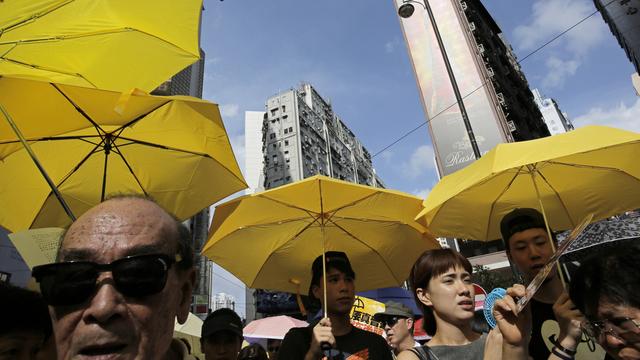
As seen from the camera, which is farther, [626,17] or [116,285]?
[626,17]

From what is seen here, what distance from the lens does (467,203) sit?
4176mm

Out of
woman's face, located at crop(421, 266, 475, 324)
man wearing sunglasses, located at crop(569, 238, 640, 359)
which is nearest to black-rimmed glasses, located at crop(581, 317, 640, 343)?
man wearing sunglasses, located at crop(569, 238, 640, 359)

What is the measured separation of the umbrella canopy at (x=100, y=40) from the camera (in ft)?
8.52

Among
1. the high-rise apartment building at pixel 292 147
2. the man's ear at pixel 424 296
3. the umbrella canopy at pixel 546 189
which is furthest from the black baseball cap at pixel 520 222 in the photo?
the high-rise apartment building at pixel 292 147

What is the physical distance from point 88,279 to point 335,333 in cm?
227

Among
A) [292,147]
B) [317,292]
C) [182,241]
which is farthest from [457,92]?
[182,241]

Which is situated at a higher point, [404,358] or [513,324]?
[513,324]

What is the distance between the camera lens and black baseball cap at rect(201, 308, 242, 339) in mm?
3824

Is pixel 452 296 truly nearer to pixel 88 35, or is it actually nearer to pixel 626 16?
pixel 88 35

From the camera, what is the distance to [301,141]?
62906 mm

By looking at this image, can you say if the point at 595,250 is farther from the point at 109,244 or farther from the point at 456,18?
the point at 456,18

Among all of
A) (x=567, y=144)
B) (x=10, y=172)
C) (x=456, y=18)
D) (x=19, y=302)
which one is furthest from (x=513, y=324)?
(x=456, y=18)

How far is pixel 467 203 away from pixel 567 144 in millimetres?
1255

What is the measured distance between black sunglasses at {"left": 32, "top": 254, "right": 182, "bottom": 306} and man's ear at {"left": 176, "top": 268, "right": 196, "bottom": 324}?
20cm
